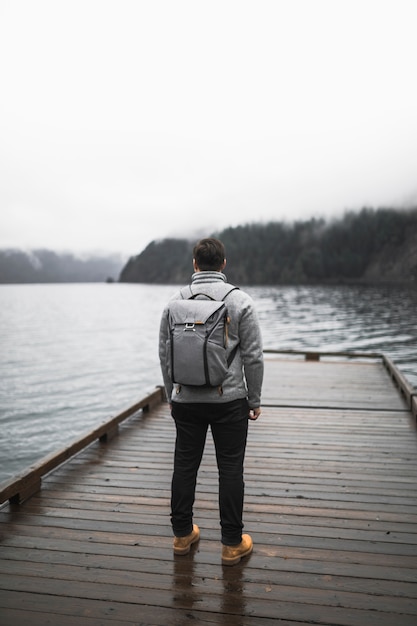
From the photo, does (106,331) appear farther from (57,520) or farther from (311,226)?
(311,226)

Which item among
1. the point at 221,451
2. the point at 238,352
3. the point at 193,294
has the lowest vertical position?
the point at 221,451

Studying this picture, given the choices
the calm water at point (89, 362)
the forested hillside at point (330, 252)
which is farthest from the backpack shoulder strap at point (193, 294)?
the forested hillside at point (330, 252)

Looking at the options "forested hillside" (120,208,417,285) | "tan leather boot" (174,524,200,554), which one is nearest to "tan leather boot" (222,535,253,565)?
"tan leather boot" (174,524,200,554)

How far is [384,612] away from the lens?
268 centimetres

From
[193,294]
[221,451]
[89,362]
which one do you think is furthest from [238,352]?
[89,362]

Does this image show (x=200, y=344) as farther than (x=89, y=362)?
No

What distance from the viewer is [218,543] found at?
346cm

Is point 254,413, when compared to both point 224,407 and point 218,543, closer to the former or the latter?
point 224,407

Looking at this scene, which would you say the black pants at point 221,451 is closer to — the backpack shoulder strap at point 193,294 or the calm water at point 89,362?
the backpack shoulder strap at point 193,294

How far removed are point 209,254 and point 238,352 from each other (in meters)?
0.68

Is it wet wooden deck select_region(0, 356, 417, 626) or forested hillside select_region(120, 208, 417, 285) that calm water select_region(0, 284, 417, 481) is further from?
forested hillside select_region(120, 208, 417, 285)

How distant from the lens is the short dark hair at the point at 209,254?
10.2ft

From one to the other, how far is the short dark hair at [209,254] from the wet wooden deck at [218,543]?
2.05 metres

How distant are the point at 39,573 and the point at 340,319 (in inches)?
1563
